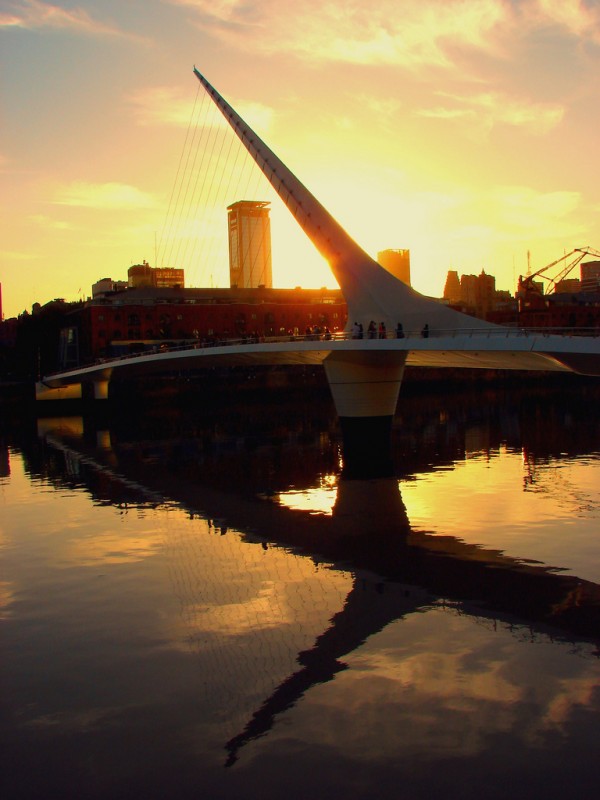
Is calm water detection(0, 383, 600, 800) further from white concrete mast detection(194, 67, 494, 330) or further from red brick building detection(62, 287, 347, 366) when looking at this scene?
red brick building detection(62, 287, 347, 366)

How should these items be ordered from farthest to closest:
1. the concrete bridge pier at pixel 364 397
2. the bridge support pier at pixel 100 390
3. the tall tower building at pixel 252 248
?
the tall tower building at pixel 252 248 < the bridge support pier at pixel 100 390 < the concrete bridge pier at pixel 364 397

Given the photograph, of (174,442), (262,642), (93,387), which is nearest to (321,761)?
(262,642)

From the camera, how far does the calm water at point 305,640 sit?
6922 millimetres

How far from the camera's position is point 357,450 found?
29562mm

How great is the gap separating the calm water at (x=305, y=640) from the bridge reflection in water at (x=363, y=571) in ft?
0.16

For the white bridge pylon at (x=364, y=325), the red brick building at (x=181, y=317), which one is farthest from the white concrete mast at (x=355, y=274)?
the red brick building at (x=181, y=317)

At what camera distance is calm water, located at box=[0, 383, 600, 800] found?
6.92m

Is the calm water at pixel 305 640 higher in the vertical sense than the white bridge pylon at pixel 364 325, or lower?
lower

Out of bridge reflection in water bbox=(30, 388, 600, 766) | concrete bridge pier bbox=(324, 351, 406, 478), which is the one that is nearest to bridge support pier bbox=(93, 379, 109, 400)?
concrete bridge pier bbox=(324, 351, 406, 478)

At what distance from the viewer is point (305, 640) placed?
973 centimetres

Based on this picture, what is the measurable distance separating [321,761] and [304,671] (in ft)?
6.06

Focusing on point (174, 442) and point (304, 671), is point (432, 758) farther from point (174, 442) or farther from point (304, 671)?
point (174, 442)

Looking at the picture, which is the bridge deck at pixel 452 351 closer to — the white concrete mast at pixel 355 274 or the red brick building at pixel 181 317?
the white concrete mast at pixel 355 274

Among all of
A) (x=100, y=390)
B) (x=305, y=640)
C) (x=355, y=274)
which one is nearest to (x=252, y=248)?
(x=100, y=390)
